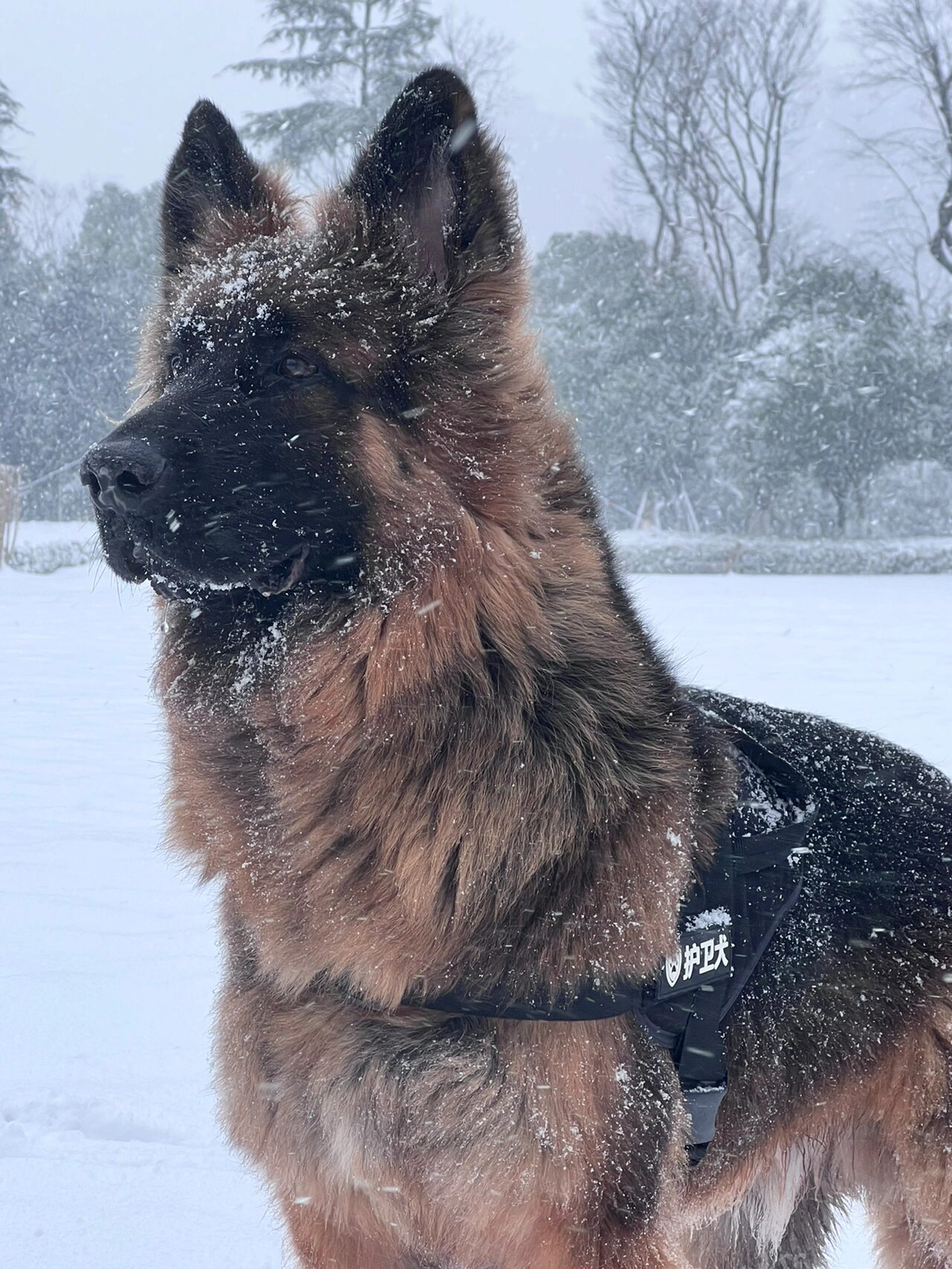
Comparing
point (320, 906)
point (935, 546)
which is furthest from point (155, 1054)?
point (935, 546)

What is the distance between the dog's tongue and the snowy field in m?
0.63

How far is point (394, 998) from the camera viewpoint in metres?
2.16

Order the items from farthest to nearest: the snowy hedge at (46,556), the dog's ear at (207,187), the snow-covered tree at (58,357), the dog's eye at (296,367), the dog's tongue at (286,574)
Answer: the snow-covered tree at (58,357) < the snowy hedge at (46,556) < the dog's ear at (207,187) < the dog's eye at (296,367) < the dog's tongue at (286,574)

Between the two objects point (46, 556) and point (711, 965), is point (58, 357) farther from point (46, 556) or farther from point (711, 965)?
point (711, 965)

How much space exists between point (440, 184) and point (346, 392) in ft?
1.85

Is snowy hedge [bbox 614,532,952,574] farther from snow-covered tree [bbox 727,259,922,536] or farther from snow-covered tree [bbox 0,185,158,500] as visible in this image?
snow-covered tree [bbox 0,185,158,500]

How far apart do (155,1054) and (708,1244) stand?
190 cm

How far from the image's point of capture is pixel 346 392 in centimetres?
254

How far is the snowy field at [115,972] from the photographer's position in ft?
9.62

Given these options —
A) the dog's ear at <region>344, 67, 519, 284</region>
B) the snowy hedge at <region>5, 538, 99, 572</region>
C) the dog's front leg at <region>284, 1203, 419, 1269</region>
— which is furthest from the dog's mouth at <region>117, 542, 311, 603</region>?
the snowy hedge at <region>5, 538, 99, 572</region>

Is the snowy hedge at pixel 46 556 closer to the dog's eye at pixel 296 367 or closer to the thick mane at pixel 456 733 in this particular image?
the dog's eye at pixel 296 367

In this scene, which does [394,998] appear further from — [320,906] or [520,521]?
[520,521]

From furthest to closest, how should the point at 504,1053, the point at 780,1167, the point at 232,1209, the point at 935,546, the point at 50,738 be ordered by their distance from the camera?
the point at 935,546
the point at 50,738
the point at 232,1209
the point at 780,1167
the point at 504,1053

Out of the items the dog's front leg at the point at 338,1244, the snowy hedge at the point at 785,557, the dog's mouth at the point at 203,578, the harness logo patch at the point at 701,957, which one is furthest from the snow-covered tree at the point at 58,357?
the harness logo patch at the point at 701,957
